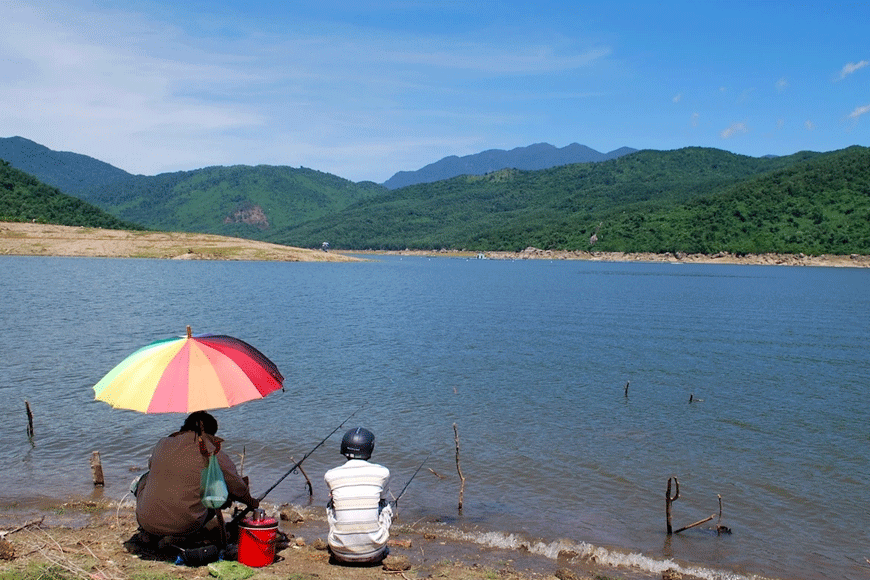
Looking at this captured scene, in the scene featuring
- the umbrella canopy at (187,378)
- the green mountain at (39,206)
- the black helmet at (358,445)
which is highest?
the green mountain at (39,206)

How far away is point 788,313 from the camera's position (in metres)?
52.7

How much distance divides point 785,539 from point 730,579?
2412 millimetres

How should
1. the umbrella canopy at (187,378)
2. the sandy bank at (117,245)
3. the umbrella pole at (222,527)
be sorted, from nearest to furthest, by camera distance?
the umbrella canopy at (187,378) < the umbrella pole at (222,527) < the sandy bank at (117,245)

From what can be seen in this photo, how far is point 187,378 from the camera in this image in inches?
315

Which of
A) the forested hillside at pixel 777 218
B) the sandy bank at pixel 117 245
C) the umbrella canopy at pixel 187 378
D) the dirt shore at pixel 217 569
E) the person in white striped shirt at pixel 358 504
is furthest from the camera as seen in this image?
the forested hillside at pixel 777 218

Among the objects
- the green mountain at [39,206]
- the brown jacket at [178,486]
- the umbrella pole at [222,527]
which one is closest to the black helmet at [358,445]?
the brown jacket at [178,486]

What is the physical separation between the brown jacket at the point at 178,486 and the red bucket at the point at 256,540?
0.39 meters

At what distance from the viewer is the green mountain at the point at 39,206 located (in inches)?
5025

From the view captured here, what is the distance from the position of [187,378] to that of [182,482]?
127 centimetres

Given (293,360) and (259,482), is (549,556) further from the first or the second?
(293,360)

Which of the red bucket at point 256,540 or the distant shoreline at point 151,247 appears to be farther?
the distant shoreline at point 151,247

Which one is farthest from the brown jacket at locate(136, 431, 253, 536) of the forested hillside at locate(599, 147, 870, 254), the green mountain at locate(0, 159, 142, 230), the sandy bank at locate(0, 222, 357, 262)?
the forested hillside at locate(599, 147, 870, 254)

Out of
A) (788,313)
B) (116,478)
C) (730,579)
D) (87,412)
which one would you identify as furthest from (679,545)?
(788,313)

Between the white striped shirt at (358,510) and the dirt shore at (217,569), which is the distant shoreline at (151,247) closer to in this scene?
the dirt shore at (217,569)
